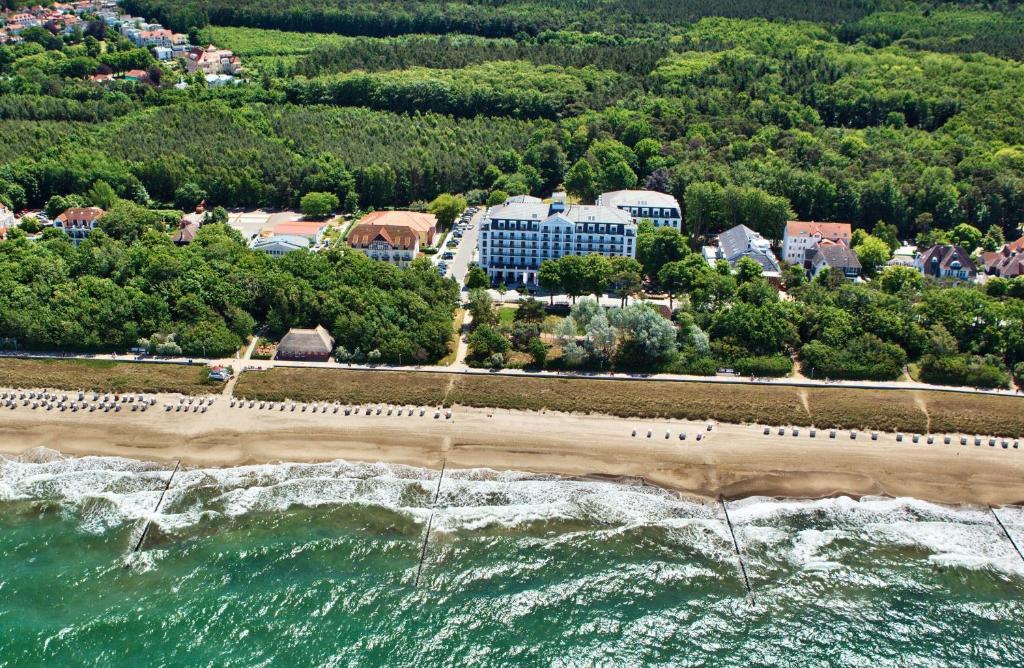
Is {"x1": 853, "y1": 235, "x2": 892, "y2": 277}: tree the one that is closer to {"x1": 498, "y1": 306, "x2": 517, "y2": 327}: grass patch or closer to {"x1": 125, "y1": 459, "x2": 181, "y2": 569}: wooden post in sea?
{"x1": 498, "y1": 306, "x2": 517, "y2": 327}: grass patch

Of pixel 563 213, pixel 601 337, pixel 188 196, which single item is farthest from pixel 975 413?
pixel 188 196

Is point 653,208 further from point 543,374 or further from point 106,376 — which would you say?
point 106,376

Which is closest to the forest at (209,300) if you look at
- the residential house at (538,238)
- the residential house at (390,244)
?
the residential house at (390,244)

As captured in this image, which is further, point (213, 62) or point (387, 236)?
point (213, 62)

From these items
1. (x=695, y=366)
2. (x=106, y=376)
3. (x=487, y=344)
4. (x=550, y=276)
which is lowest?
(x=106, y=376)

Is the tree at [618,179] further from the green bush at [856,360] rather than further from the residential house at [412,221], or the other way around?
the green bush at [856,360]

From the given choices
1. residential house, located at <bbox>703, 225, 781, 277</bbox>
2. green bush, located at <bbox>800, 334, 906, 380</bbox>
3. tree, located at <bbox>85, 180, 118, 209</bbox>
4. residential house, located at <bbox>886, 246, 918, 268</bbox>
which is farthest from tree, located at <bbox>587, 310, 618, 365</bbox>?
tree, located at <bbox>85, 180, 118, 209</bbox>
